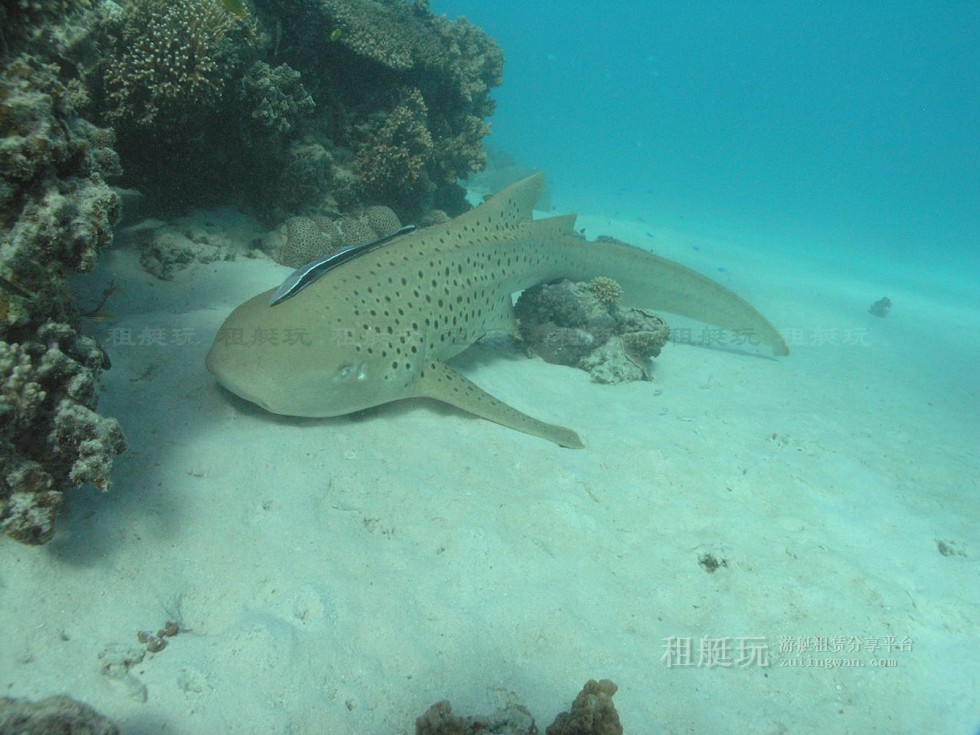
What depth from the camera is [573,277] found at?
8453 mm

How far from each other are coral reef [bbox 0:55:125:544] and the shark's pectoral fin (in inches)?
103

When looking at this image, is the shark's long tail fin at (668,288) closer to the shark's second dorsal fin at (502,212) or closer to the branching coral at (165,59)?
the shark's second dorsal fin at (502,212)

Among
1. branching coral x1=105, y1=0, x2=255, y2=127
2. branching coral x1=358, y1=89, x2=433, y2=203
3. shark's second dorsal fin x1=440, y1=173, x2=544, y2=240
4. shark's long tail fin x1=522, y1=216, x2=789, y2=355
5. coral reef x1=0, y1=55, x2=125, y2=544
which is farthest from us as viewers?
branching coral x1=358, y1=89, x2=433, y2=203

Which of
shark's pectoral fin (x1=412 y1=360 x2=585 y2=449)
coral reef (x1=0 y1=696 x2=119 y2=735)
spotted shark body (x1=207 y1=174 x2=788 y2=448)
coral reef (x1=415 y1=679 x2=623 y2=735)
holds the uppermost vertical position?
spotted shark body (x1=207 y1=174 x2=788 y2=448)

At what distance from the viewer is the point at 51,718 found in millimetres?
1885

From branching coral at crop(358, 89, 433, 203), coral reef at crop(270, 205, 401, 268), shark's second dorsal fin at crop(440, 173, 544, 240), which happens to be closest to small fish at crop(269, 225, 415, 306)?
shark's second dorsal fin at crop(440, 173, 544, 240)

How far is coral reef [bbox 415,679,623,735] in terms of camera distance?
2.27 metres

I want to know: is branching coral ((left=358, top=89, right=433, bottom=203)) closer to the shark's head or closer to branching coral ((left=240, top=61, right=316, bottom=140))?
branching coral ((left=240, top=61, right=316, bottom=140))

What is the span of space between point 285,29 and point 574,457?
8.00 meters

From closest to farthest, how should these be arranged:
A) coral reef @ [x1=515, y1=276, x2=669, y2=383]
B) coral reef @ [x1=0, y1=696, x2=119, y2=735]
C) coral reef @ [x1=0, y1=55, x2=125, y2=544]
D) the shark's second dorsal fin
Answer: coral reef @ [x1=0, y1=696, x2=119, y2=735], coral reef @ [x1=0, y1=55, x2=125, y2=544], the shark's second dorsal fin, coral reef @ [x1=515, y1=276, x2=669, y2=383]

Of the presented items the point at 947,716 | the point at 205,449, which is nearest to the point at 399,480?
the point at 205,449

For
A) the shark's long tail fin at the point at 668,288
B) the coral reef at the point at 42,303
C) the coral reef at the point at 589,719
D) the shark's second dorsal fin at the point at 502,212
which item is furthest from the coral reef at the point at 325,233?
the coral reef at the point at 589,719

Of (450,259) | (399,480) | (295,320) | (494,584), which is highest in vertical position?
(450,259)

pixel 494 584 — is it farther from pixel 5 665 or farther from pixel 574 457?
pixel 5 665
